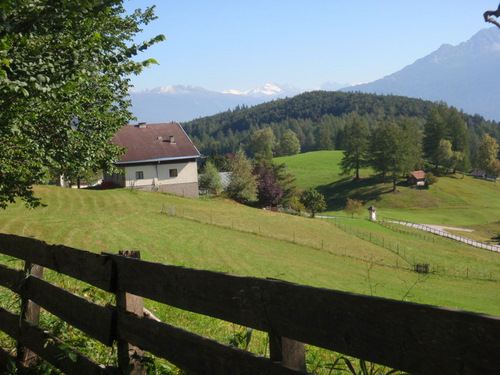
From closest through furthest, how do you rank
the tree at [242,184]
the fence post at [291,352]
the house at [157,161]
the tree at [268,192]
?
the fence post at [291,352] < the house at [157,161] < the tree at [242,184] < the tree at [268,192]

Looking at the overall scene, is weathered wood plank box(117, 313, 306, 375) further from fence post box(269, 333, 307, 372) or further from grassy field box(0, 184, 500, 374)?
grassy field box(0, 184, 500, 374)

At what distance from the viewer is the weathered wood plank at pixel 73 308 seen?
4.09m

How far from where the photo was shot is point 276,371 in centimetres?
283

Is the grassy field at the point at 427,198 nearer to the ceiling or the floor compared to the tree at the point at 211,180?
nearer to the floor

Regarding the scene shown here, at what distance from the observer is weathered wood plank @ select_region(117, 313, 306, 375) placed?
298cm

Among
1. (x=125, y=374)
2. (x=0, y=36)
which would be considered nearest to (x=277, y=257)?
(x=0, y=36)

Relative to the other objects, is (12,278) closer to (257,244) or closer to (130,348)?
(130,348)

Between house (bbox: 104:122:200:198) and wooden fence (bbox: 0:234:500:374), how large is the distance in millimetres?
58279

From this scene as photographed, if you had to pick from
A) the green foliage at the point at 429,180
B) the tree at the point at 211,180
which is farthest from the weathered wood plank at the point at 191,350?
the green foliage at the point at 429,180

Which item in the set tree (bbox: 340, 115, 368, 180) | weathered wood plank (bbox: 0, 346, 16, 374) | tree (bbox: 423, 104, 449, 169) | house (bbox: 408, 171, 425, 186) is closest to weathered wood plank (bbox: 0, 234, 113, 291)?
weathered wood plank (bbox: 0, 346, 16, 374)

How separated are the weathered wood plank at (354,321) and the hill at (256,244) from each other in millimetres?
18999

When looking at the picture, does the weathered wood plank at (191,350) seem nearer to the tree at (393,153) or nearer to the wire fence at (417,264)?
the wire fence at (417,264)

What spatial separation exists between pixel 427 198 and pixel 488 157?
33.8 meters

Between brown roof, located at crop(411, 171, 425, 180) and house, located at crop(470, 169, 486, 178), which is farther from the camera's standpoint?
house, located at crop(470, 169, 486, 178)
